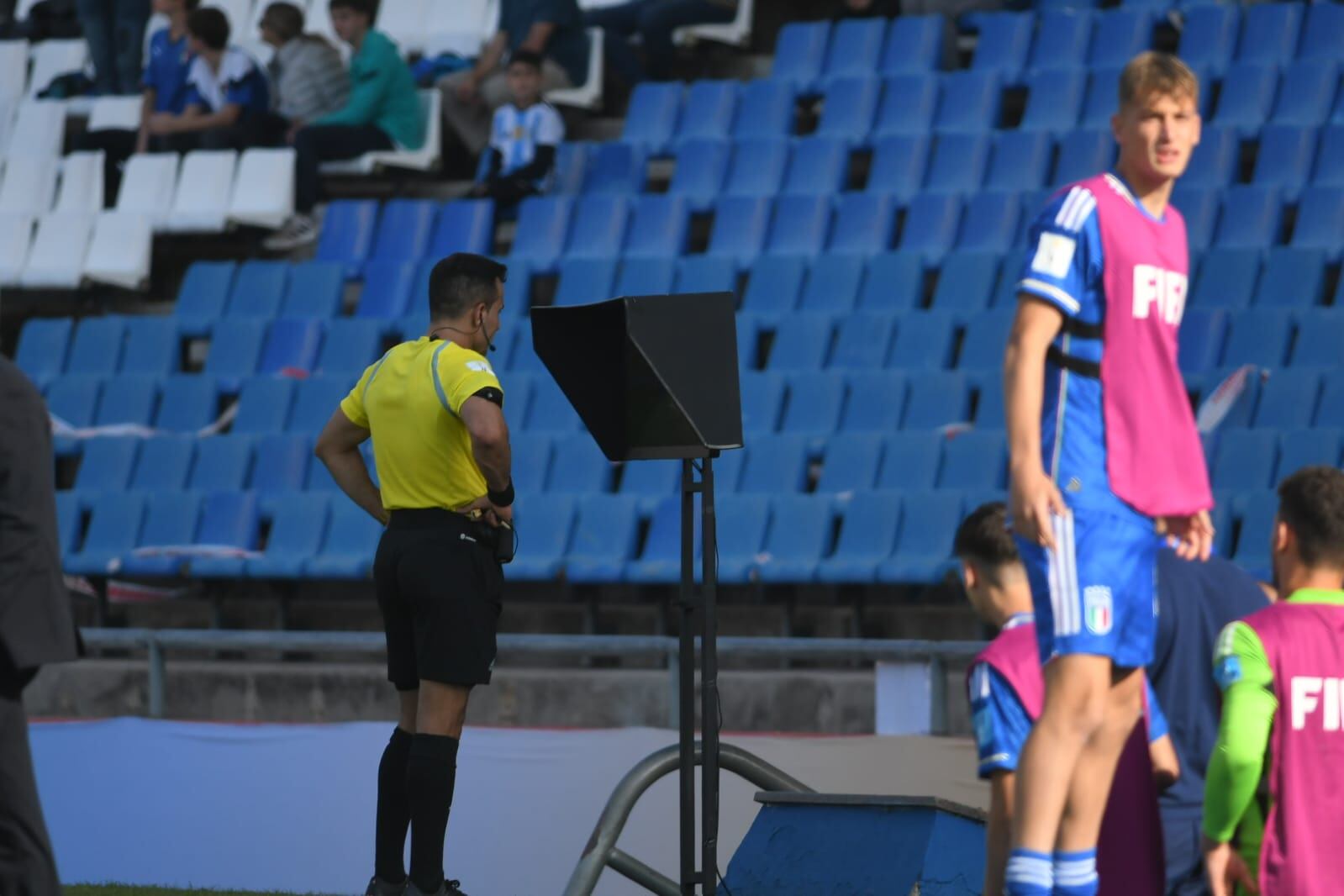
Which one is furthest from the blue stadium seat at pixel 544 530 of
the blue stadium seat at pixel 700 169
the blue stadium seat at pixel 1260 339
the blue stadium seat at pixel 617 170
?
the blue stadium seat at pixel 1260 339

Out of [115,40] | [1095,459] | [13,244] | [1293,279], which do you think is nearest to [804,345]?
[1293,279]

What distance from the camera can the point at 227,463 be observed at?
1145 cm

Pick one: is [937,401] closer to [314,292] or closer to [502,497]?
[314,292]

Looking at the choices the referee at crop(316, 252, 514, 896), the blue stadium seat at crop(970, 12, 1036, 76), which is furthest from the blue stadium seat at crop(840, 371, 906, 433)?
the referee at crop(316, 252, 514, 896)

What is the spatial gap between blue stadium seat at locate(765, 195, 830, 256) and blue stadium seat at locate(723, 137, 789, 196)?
0.33m

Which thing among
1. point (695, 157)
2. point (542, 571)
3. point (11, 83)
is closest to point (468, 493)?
point (542, 571)

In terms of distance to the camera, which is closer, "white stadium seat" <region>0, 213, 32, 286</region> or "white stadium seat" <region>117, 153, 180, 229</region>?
"white stadium seat" <region>0, 213, 32, 286</region>

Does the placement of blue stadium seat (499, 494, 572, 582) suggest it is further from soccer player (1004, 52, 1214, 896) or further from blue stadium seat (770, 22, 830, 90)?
soccer player (1004, 52, 1214, 896)

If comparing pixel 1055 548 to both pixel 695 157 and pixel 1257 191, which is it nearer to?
pixel 1257 191

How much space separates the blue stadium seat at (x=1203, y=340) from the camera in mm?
9703

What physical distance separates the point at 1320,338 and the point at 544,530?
3.65 m

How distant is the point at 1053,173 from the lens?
36.4 ft

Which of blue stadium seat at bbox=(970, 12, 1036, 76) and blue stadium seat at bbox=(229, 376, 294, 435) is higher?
blue stadium seat at bbox=(970, 12, 1036, 76)

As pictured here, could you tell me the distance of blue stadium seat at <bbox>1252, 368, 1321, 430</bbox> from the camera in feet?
30.4
